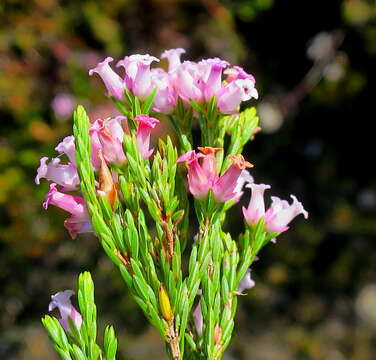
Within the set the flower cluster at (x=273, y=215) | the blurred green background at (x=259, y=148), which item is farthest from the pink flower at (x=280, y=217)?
the blurred green background at (x=259, y=148)

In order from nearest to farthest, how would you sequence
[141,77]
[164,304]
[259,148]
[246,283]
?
[164,304] → [141,77] → [246,283] → [259,148]

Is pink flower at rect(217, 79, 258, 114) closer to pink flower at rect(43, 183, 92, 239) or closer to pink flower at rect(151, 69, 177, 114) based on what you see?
pink flower at rect(151, 69, 177, 114)

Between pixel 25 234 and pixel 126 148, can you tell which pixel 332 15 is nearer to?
pixel 25 234

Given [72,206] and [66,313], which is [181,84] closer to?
[72,206]

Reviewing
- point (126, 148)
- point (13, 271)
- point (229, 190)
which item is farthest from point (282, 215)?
point (13, 271)

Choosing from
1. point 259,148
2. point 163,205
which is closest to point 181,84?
point 163,205

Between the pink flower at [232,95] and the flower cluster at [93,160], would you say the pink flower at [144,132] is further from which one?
the pink flower at [232,95]
